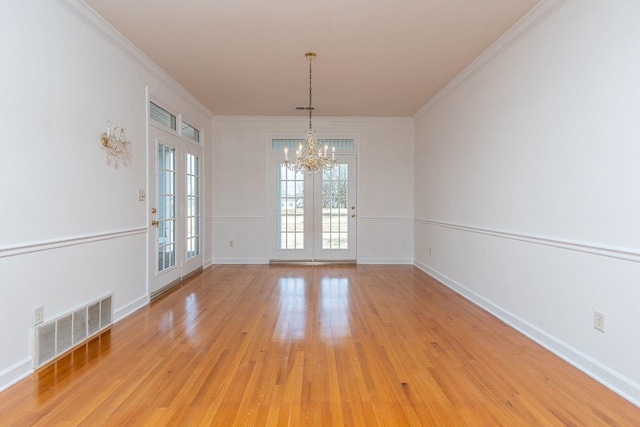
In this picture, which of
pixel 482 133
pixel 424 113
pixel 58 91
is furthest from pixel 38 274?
pixel 424 113

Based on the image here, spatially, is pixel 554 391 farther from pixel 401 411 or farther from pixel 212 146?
pixel 212 146

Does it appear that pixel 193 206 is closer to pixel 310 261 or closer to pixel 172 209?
pixel 172 209

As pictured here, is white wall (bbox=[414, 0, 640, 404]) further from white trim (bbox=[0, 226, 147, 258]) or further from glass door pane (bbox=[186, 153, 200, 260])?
glass door pane (bbox=[186, 153, 200, 260])

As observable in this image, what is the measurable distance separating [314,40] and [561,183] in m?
2.54

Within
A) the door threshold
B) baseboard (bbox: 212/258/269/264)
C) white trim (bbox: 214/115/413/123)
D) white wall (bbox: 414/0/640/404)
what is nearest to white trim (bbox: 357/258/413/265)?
the door threshold

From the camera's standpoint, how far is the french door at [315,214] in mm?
7066

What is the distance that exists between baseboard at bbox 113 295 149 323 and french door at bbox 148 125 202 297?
7.6 inches

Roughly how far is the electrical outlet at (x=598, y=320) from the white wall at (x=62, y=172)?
148 inches

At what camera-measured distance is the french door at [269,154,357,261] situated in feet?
23.2

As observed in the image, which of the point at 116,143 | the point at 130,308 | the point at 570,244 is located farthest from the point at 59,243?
the point at 570,244

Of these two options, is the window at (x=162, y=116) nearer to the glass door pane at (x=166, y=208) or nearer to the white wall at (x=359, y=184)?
the glass door pane at (x=166, y=208)

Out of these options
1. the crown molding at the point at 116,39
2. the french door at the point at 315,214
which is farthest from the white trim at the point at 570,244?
the crown molding at the point at 116,39

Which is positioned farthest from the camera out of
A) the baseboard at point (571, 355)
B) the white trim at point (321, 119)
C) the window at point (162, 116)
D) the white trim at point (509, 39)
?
the white trim at point (321, 119)

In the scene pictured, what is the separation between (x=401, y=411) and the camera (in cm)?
203
